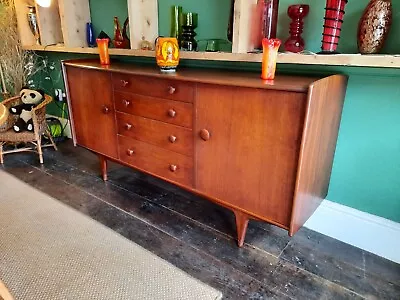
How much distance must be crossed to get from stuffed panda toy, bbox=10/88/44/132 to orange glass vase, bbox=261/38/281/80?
7.42 ft

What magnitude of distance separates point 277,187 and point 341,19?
827 mm

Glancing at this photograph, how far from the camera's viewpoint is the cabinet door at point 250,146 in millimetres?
1232

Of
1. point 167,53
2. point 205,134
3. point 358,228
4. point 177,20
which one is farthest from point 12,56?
point 358,228

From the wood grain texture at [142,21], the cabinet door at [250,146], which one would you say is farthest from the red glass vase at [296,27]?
the wood grain texture at [142,21]

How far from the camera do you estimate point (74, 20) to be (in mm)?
2570

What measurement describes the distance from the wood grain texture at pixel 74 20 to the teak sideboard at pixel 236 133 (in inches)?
32.2

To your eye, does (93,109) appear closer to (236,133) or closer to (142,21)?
(142,21)

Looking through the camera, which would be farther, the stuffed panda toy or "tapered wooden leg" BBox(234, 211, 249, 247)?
the stuffed panda toy

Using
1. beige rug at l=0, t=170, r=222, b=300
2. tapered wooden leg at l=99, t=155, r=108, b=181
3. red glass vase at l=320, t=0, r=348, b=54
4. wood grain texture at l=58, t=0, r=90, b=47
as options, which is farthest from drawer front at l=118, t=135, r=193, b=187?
wood grain texture at l=58, t=0, r=90, b=47

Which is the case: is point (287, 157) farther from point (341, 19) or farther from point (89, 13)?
point (89, 13)

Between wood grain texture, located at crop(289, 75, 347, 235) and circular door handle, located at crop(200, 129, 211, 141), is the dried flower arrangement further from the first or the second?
wood grain texture, located at crop(289, 75, 347, 235)

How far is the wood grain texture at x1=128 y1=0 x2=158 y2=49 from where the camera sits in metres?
2.07

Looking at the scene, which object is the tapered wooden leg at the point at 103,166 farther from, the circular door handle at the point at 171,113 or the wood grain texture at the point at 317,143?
the wood grain texture at the point at 317,143

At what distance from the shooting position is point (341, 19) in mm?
1349
